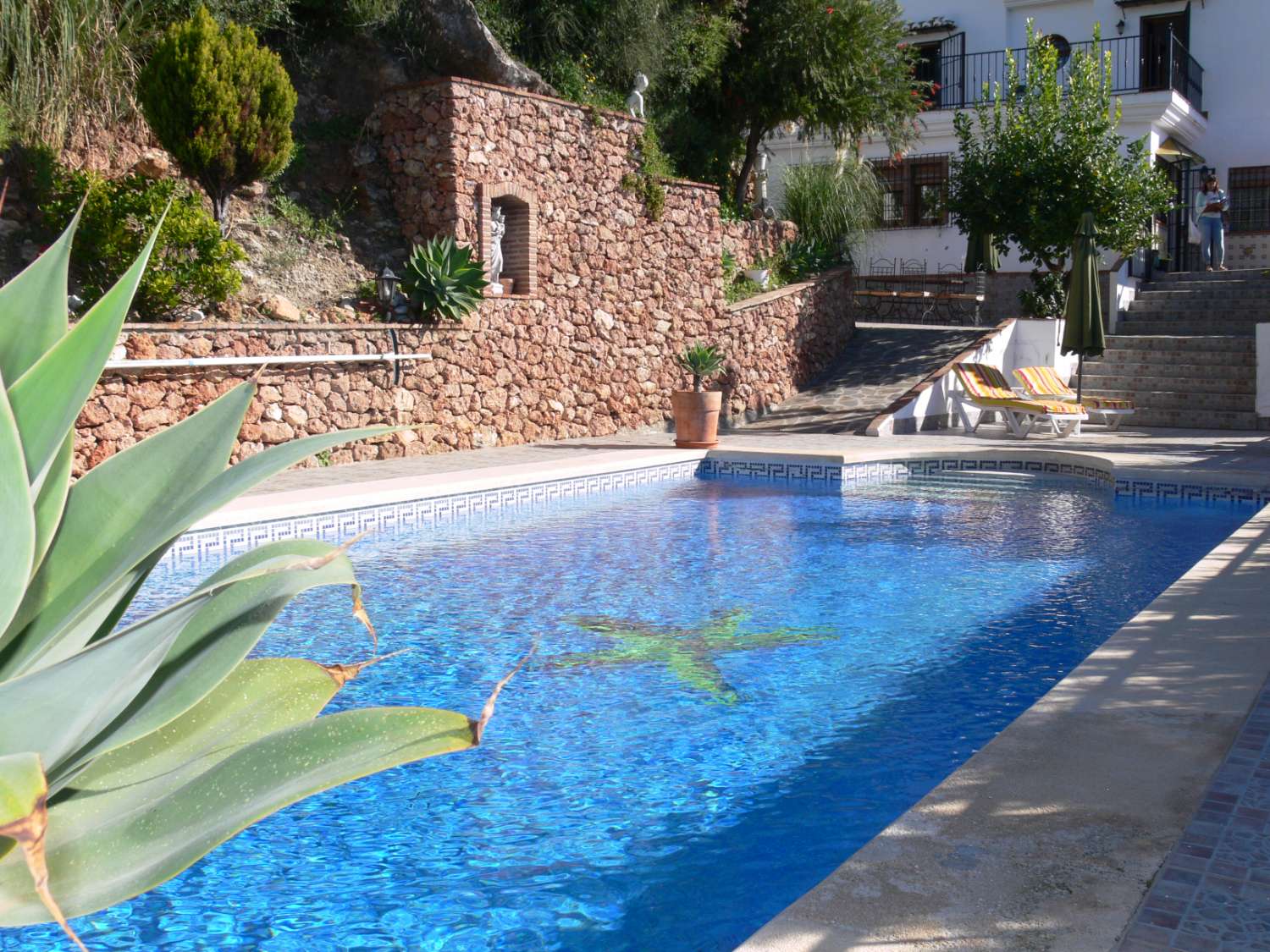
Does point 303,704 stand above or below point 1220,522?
above

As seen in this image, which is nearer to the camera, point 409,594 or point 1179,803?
point 1179,803

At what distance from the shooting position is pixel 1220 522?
30.6 ft

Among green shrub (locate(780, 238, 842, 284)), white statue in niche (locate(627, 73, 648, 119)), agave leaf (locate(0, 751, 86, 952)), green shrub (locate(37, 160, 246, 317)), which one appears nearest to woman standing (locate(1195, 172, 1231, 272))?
green shrub (locate(780, 238, 842, 284))

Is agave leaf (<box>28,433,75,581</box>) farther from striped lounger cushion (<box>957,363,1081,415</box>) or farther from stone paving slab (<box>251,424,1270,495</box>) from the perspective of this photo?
striped lounger cushion (<box>957,363,1081,415</box>)

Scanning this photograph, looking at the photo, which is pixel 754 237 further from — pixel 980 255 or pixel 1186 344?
pixel 1186 344

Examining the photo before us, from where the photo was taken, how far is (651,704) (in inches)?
196

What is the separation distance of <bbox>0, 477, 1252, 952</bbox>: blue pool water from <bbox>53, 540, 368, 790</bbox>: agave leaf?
77.9 inches

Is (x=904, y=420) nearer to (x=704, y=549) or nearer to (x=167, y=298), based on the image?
(x=704, y=549)

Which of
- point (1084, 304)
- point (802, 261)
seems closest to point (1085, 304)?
point (1084, 304)

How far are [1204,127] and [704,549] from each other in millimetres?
21191

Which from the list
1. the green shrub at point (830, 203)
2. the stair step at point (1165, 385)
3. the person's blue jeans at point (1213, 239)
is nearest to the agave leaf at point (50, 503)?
the stair step at point (1165, 385)

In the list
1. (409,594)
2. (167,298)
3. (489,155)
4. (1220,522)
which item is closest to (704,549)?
(409,594)

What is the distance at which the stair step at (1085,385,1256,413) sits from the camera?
15570mm

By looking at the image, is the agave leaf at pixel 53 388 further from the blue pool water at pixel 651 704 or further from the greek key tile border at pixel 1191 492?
the greek key tile border at pixel 1191 492
